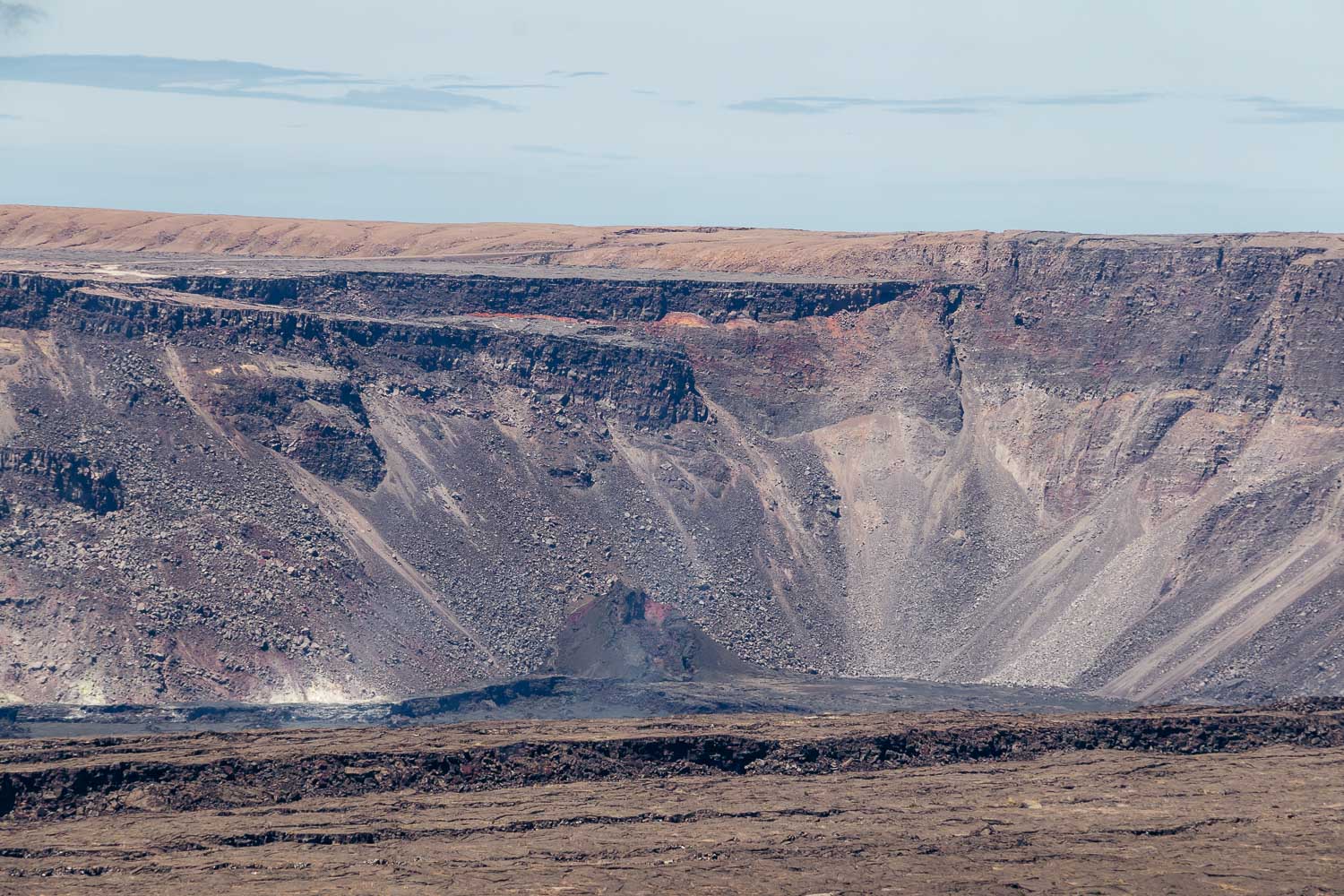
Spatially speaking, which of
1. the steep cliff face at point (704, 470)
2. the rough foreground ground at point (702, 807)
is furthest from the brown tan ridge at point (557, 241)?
the rough foreground ground at point (702, 807)

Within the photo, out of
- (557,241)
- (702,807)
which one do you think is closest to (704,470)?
(557,241)

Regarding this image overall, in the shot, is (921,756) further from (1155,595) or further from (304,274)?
(304,274)

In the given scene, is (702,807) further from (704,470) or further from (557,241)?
(557,241)

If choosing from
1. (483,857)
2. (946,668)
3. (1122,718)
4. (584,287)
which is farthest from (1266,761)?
(584,287)

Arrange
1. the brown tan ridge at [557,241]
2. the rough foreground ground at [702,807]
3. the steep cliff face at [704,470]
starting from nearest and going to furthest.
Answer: the rough foreground ground at [702,807] < the steep cliff face at [704,470] < the brown tan ridge at [557,241]

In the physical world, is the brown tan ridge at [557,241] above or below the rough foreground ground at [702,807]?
above

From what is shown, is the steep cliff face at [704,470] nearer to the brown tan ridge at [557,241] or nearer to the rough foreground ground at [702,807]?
the brown tan ridge at [557,241]

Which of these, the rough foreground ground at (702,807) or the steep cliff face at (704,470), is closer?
the rough foreground ground at (702,807)
